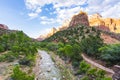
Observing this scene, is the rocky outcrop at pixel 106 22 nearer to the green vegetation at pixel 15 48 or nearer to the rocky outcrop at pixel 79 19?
the rocky outcrop at pixel 79 19

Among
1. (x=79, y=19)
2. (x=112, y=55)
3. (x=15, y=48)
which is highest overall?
(x=79, y=19)

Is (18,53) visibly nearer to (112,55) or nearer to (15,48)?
(15,48)

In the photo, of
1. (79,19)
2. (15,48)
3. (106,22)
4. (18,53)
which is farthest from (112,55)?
(106,22)

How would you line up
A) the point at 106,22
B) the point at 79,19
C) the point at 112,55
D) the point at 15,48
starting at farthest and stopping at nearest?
1. the point at 106,22
2. the point at 79,19
3. the point at 15,48
4. the point at 112,55

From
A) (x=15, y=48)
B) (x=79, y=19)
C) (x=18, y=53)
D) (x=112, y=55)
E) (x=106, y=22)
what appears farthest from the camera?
(x=106, y=22)

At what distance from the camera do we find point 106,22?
188 metres

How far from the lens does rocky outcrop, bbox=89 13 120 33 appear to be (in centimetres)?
17140

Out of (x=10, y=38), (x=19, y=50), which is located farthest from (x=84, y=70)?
(x=10, y=38)

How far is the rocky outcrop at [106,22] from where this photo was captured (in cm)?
17140

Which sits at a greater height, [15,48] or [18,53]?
[15,48]

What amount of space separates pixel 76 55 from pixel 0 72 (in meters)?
13.3

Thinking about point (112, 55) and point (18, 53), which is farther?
point (18, 53)

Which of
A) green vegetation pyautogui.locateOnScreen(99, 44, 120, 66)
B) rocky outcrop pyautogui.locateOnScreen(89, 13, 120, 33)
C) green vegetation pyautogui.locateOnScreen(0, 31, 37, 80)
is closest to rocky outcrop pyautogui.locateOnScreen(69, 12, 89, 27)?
rocky outcrop pyautogui.locateOnScreen(89, 13, 120, 33)

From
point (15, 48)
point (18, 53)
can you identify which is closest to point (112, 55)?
point (18, 53)
